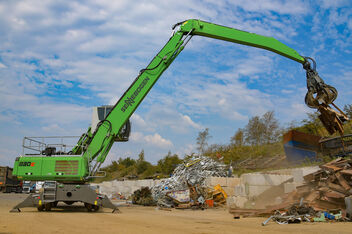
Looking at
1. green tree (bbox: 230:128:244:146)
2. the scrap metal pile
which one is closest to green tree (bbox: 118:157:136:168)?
green tree (bbox: 230:128:244:146)

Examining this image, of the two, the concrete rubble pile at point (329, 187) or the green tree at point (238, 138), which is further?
the green tree at point (238, 138)

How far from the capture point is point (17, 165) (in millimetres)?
12766

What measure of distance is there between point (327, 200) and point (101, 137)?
29.0 ft

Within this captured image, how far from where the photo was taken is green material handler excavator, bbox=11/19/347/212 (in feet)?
40.4

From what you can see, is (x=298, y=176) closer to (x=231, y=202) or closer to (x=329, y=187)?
(x=329, y=187)

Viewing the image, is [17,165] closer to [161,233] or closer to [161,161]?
[161,233]

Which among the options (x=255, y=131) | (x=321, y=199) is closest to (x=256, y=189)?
(x=321, y=199)

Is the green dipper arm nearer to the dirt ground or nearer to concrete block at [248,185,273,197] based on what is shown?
the dirt ground

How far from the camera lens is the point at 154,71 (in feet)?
46.3

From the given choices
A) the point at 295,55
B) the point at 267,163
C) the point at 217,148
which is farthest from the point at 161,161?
the point at 295,55

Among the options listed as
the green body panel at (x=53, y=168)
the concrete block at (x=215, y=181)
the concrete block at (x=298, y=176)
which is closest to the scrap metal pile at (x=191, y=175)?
the concrete block at (x=215, y=181)

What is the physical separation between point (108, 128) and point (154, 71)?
3192mm

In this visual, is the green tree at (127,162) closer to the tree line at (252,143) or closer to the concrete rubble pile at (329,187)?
the tree line at (252,143)

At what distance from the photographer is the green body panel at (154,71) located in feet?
44.1
